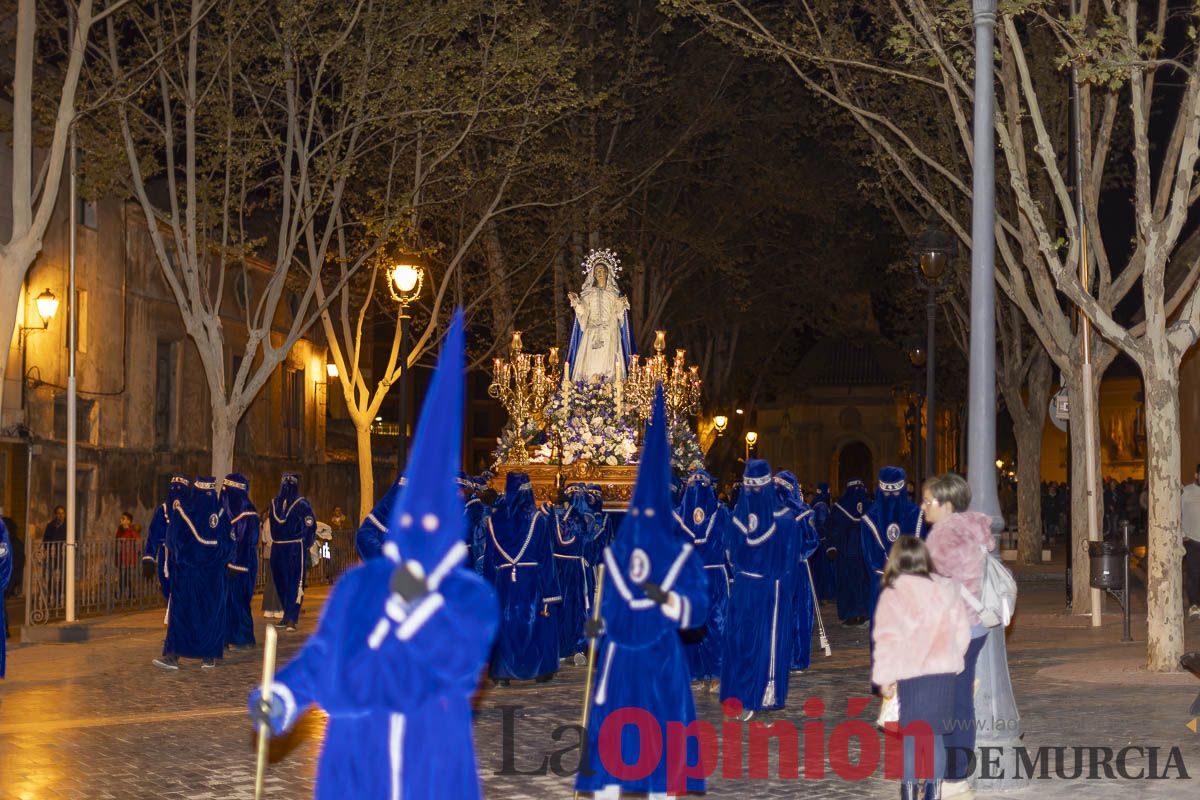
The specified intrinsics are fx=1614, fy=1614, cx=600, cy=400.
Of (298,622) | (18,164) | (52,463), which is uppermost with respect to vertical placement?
(18,164)

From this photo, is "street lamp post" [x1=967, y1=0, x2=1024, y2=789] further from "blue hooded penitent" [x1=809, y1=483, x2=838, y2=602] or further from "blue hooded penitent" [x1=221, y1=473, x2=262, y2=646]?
"blue hooded penitent" [x1=809, y1=483, x2=838, y2=602]

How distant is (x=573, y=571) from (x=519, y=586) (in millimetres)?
1748

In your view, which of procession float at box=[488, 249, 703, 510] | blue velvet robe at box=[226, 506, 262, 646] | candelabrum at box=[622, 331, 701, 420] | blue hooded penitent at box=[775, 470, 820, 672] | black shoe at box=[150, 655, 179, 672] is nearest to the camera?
blue hooded penitent at box=[775, 470, 820, 672]

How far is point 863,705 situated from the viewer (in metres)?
14.3

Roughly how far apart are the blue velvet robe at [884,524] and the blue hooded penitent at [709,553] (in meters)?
3.38

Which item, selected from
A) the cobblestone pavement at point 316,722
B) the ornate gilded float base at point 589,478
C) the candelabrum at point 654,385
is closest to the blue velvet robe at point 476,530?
the cobblestone pavement at point 316,722

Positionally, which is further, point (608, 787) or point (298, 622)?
point (298, 622)

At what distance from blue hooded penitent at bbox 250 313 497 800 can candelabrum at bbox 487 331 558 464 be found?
1795 cm

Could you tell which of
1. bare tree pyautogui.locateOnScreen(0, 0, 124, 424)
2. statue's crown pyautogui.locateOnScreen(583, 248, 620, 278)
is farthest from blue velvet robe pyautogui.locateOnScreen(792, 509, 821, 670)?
statue's crown pyautogui.locateOnScreen(583, 248, 620, 278)

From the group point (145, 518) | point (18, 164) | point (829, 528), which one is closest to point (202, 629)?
point (18, 164)

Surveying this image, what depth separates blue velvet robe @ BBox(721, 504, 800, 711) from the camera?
44.9ft

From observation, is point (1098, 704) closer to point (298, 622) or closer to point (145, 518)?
point (298, 622)

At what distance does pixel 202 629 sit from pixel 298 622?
5.45m

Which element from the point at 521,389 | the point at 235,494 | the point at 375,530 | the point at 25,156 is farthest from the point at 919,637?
the point at 521,389
